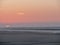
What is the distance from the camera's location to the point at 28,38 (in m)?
1.12

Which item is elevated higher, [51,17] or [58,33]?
[51,17]

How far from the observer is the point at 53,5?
1093 millimetres

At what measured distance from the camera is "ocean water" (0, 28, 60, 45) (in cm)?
109

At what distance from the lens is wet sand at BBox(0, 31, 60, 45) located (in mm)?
1104

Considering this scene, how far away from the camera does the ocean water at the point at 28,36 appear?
3.59ft

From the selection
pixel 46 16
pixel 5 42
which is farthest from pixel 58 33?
pixel 5 42

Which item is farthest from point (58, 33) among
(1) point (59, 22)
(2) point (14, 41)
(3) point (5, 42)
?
(3) point (5, 42)

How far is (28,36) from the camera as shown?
3.65 ft

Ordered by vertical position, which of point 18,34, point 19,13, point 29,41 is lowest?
point 29,41

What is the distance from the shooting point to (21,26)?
3.65 feet

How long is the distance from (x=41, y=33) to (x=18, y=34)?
31 cm

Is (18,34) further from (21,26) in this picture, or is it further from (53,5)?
(53,5)

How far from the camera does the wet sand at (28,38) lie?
110 cm

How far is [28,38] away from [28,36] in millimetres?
27
